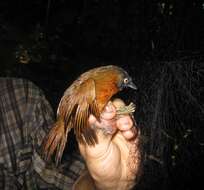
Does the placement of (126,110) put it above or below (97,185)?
above

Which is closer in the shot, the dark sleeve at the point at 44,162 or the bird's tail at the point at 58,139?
the bird's tail at the point at 58,139

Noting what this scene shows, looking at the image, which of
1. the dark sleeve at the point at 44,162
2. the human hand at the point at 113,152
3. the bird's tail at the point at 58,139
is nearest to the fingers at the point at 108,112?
the human hand at the point at 113,152

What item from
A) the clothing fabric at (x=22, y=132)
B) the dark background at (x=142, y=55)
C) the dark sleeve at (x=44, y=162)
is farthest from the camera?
the clothing fabric at (x=22, y=132)

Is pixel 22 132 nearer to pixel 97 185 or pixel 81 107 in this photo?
pixel 97 185

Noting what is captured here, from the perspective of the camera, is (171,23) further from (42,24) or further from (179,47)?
(42,24)

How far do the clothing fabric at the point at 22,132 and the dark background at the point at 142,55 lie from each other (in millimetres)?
236

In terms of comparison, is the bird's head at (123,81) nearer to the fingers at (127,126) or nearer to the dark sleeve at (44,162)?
the fingers at (127,126)

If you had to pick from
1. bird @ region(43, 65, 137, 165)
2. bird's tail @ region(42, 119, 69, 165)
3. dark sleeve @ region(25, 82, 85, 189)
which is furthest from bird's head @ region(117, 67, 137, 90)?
dark sleeve @ region(25, 82, 85, 189)

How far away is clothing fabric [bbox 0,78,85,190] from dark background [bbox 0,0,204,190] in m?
0.24

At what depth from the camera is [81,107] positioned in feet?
3.26

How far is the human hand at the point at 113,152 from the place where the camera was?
1.04m

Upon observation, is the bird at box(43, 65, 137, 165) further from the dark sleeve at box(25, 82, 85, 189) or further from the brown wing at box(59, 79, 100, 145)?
the dark sleeve at box(25, 82, 85, 189)

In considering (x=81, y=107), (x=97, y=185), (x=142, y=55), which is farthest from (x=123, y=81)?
(x=142, y=55)

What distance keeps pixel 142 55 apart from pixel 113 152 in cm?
57
